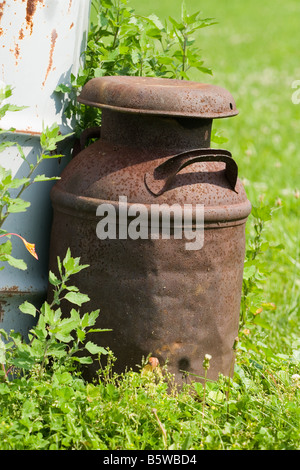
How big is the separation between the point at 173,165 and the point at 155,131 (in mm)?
141

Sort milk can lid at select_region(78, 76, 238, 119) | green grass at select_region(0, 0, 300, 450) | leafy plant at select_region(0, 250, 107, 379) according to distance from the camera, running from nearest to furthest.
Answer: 1. green grass at select_region(0, 0, 300, 450)
2. leafy plant at select_region(0, 250, 107, 379)
3. milk can lid at select_region(78, 76, 238, 119)

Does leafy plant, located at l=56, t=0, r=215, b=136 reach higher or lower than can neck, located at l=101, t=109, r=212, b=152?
higher

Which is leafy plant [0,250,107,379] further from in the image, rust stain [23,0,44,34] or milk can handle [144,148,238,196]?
rust stain [23,0,44,34]

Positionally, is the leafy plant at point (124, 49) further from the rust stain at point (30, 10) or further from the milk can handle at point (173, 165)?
the milk can handle at point (173, 165)

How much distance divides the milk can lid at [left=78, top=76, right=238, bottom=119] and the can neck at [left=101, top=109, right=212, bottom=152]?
84 millimetres

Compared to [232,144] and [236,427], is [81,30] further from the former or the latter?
[232,144]

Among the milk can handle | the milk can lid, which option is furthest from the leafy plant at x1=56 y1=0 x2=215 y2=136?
the milk can handle

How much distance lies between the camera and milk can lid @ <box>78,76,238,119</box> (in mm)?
2285

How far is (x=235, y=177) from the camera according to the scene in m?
2.42

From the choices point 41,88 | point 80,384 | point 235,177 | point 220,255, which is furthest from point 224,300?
point 41,88

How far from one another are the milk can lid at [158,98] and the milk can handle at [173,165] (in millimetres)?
127

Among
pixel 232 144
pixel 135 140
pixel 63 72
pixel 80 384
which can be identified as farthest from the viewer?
pixel 232 144

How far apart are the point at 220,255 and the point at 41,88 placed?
87 centimetres

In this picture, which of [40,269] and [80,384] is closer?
Answer: [80,384]
